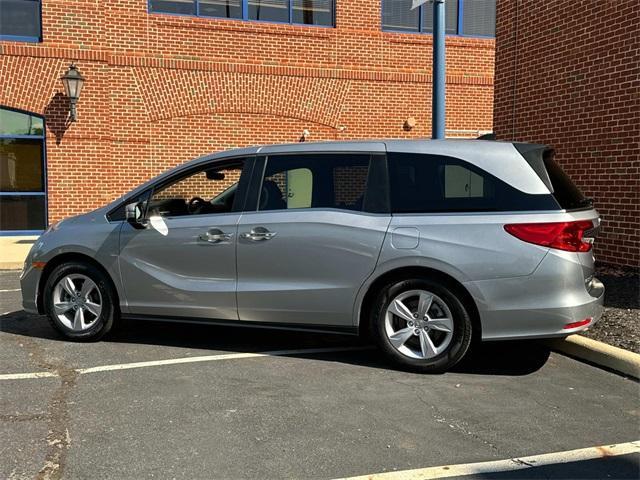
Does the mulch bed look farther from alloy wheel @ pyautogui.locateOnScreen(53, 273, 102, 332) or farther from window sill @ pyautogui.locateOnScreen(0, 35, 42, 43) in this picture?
window sill @ pyautogui.locateOnScreen(0, 35, 42, 43)

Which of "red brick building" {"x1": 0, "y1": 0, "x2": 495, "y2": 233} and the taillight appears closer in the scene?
the taillight

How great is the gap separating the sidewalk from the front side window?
19.9 ft

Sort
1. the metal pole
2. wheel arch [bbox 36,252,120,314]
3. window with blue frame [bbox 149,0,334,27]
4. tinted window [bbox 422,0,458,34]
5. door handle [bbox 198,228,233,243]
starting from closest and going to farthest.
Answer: door handle [bbox 198,228,233,243] < wheel arch [bbox 36,252,120,314] < the metal pole < window with blue frame [bbox 149,0,334,27] < tinted window [bbox 422,0,458,34]

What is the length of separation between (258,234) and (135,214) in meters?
1.10

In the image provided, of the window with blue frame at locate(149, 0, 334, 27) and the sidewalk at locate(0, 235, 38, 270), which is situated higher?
the window with blue frame at locate(149, 0, 334, 27)

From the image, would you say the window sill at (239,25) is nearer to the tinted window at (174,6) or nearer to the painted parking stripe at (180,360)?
the tinted window at (174,6)

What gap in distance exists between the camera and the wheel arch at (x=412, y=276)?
4480 millimetres

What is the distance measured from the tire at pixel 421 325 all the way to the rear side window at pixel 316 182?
0.75 metres

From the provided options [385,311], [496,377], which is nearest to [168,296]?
[385,311]

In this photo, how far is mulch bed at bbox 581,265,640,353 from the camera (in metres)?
5.06

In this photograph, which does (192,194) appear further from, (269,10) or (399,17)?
(399,17)

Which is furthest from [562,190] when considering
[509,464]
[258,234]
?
[258,234]

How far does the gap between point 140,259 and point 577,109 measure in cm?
630

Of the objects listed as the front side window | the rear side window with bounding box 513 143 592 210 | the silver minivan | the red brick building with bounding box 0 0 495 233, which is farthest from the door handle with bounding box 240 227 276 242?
the red brick building with bounding box 0 0 495 233
